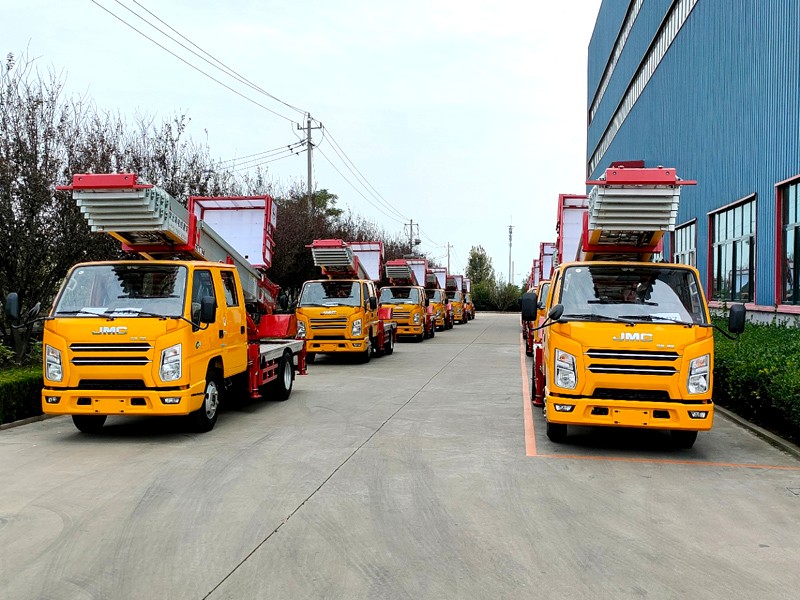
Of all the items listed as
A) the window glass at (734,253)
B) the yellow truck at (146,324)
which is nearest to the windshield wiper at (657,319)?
the yellow truck at (146,324)

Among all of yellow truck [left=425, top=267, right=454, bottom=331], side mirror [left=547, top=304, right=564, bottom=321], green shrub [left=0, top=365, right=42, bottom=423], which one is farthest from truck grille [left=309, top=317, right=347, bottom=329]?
yellow truck [left=425, top=267, right=454, bottom=331]

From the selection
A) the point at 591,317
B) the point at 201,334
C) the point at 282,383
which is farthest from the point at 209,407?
the point at 591,317

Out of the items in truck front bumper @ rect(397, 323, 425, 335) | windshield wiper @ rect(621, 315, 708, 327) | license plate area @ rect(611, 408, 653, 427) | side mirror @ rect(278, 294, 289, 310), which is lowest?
truck front bumper @ rect(397, 323, 425, 335)

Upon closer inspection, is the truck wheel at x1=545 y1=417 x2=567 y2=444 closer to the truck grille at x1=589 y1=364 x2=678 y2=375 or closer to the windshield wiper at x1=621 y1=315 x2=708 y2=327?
the truck grille at x1=589 y1=364 x2=678 y2=375

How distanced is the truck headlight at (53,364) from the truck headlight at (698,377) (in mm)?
7058

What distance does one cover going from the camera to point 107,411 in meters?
8.40

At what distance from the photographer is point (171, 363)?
8.40 m

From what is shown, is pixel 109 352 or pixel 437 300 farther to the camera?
pixel 437 300

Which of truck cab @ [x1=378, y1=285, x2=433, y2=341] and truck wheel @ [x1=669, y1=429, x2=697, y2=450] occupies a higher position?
truck cab @ [x1=378, y1=285, x2=433, y2=341]

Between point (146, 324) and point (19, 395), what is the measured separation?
2997 millimetres

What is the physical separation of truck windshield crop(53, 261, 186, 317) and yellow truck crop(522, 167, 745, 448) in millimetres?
4346

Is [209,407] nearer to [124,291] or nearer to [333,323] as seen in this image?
[124,291]

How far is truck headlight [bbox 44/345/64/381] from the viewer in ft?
27.7

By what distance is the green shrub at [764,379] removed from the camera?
8.32 metres
